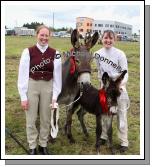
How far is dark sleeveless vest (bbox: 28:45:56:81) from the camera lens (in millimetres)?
4434

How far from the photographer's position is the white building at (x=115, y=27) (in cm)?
571

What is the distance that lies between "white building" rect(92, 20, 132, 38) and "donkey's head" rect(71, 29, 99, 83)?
73 cm

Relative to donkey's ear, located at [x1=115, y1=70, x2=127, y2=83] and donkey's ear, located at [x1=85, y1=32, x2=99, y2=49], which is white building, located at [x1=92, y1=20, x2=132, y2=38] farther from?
donkey's ear, located at [x1=115, y1=70, x2=127, y2=83]

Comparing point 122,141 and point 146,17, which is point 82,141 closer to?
point 122,141

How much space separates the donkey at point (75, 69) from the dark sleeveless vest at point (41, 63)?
370mm

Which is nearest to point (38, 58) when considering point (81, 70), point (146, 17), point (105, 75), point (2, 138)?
point (81, 70)

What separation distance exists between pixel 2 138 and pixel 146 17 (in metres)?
2.74

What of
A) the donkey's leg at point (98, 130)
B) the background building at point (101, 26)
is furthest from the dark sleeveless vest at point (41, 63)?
the donkey's leg at point (98, 130)

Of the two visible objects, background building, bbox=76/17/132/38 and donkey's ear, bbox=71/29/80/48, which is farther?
background building, bbox=76/17/132/38

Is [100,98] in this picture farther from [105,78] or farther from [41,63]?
[41,63]

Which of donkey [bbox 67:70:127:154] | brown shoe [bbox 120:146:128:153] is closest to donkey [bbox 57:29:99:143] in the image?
donkey [bbox 67:70:127:154]

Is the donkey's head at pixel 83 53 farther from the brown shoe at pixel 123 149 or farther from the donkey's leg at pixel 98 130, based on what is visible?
the brown shoe at pixel 123 149

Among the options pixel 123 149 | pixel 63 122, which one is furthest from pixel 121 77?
pixel 63 122

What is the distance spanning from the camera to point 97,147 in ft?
16.3
